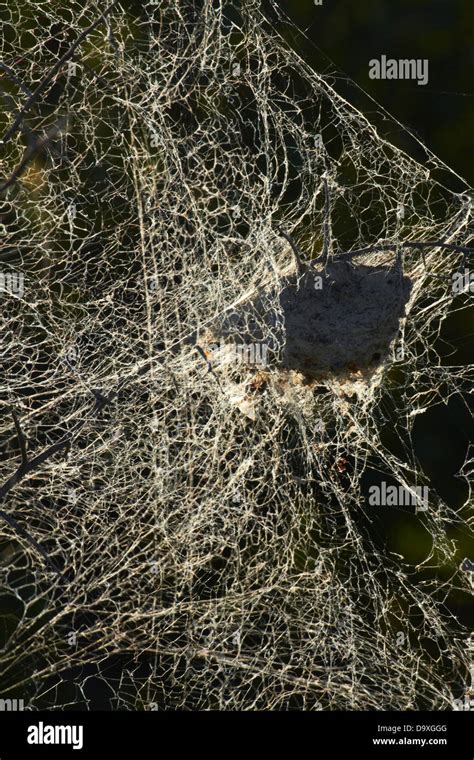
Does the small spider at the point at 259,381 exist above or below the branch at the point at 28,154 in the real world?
below

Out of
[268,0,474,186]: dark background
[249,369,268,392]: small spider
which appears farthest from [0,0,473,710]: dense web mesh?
[268,0,474,186]: dark background

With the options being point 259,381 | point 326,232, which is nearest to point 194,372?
point 259,381

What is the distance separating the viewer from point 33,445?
3500 millimetres

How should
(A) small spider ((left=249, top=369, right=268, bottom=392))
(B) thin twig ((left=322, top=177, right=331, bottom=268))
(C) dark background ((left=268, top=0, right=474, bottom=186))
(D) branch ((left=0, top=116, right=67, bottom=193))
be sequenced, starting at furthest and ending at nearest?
1. (C) dark background ((left=268, top=0, right=474, bottom=186))
2. (A) small spider ((left=249, top=369, right=268, bottom=392))
3. (B) thin twig ((left=322, top=177, right=331, bottom=268))
4. (D) branch ((left=0, top=116, right=67, bottom=193))

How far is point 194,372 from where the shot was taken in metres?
3.34

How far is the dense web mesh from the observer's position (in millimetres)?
3258

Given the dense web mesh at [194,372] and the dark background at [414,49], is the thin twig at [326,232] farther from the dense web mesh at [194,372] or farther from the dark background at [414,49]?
the dark background at [414,49]

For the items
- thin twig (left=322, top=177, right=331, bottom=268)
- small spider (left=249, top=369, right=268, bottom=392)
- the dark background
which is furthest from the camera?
the dark background

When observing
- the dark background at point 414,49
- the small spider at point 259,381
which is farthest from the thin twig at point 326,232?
the dark background at point 414,49

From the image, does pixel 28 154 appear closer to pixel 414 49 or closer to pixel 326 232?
pixel 326 232

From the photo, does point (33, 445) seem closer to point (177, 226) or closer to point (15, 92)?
point (177, 226)

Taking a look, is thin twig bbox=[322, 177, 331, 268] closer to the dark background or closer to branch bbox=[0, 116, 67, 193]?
branch bbox=[0, 116, 67, 193]

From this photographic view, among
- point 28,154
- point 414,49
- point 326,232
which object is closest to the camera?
point 28,154

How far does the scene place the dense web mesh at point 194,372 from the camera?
326 centimetres
